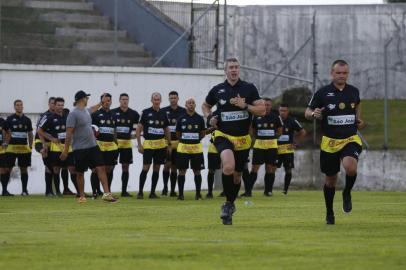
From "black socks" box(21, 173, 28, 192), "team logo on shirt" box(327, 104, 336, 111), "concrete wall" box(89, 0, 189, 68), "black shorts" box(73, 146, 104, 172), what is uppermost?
"concrete wall" box(89, 0, 189, 68)

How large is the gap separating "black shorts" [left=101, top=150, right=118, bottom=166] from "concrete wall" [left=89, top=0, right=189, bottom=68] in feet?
27.2

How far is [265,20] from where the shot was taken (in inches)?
1599

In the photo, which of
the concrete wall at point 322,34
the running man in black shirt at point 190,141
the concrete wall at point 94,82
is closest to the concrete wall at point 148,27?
the concrete wall at point 94,82

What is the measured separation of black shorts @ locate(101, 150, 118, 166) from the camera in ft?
88.5

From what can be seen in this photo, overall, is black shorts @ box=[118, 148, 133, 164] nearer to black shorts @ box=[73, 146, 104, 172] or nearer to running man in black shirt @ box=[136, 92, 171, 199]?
running man in black shirt @ box=[136, 92, 171, 199]

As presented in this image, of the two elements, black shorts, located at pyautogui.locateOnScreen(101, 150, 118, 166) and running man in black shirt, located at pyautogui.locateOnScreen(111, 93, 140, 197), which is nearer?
black shorts, located at pyautogui.locateOnScreen(101, 150, 118, 166)

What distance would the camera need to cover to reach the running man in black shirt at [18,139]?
2869 centimetres

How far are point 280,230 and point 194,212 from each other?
5112 mm

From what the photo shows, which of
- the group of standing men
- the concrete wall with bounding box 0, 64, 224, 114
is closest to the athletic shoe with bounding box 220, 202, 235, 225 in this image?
the group of standing men

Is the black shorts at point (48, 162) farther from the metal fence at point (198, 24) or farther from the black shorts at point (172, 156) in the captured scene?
the metal fence at point (198, 24)

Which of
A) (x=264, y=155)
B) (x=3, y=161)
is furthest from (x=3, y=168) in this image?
(x=264, y=155)

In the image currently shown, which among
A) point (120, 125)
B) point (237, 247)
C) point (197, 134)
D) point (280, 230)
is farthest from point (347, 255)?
point (120, 125)

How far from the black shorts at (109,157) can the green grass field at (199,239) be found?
21.1 feet

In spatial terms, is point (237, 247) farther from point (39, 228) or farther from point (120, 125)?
point (120, 125)
